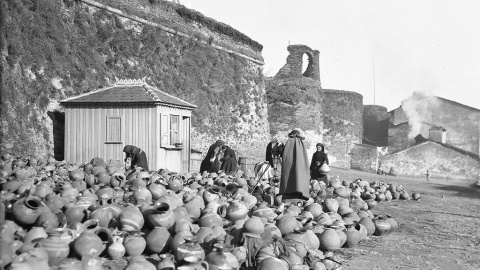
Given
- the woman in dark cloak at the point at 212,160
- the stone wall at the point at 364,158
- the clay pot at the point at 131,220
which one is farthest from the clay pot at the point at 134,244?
the stone wall at the point at 364,158

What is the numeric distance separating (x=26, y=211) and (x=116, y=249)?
1121 millimetres

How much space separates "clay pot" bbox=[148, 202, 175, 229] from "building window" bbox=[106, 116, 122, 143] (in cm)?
851

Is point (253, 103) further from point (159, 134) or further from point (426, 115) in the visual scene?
point (426, 115)

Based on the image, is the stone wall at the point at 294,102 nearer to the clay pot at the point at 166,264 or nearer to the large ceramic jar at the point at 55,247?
the clay pot at the point at 166,264

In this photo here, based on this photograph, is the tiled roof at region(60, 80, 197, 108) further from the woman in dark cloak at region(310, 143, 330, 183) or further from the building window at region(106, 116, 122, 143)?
the woman in dark cloak at region(310, 143, 330, 183)

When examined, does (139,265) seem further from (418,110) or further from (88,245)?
(418,110)

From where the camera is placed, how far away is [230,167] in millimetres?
13156

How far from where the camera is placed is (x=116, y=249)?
501 centimetres

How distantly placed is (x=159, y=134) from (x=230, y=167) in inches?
92.3

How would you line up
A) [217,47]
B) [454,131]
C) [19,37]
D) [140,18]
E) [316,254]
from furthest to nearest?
[454,131]
[217,47]
[140,18]
[19,37]
[316,254]

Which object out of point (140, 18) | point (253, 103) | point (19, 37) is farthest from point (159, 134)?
point (253, 103)

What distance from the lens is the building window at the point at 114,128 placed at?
13773mm

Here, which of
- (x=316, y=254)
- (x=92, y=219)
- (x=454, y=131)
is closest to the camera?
(x=92, y=219)

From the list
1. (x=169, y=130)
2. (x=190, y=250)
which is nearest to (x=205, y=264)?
(x=190, y=250)
